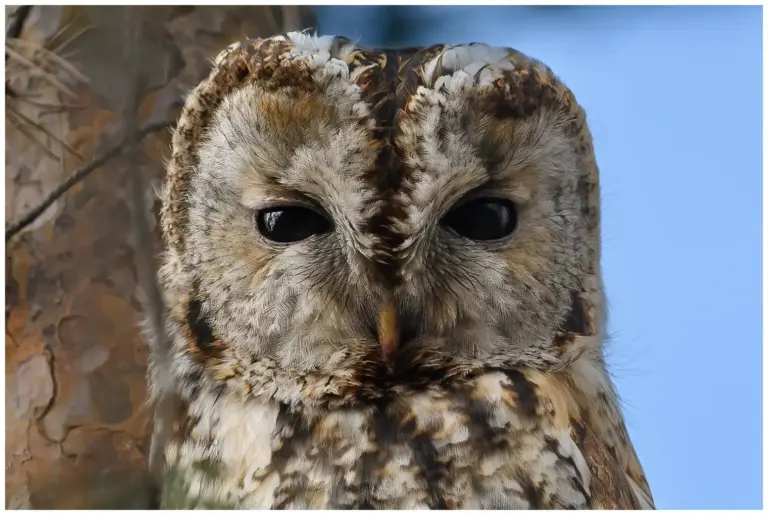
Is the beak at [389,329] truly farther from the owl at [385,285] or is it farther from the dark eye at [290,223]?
the dark eye at [290,223]

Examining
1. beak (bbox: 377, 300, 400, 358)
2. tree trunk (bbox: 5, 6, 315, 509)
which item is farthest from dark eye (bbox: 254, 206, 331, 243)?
tree trunk (bbox: 5, 6, 315, 509)

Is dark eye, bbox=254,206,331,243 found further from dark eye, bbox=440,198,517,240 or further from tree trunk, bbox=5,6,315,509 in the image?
tree trunk, bbox=5,6,315,509

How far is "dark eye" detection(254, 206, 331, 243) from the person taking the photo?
1368mm

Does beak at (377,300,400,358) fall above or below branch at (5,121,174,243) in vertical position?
below

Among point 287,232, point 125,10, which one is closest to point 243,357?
point 287,232

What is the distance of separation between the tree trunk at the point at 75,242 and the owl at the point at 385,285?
10.2 inches

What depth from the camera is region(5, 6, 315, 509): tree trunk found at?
170cm

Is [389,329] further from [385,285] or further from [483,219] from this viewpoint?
[483,219]

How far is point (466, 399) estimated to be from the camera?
1424 mm

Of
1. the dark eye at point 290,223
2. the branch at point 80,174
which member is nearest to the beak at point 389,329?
the dark eye at point 290,223

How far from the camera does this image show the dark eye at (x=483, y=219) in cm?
136

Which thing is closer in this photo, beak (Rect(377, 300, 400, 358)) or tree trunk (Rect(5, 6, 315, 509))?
beak (Rect(377, 300, 400, 358))

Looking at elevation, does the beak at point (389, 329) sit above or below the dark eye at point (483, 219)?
below

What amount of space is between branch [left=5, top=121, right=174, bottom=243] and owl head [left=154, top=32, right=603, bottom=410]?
0.11m
